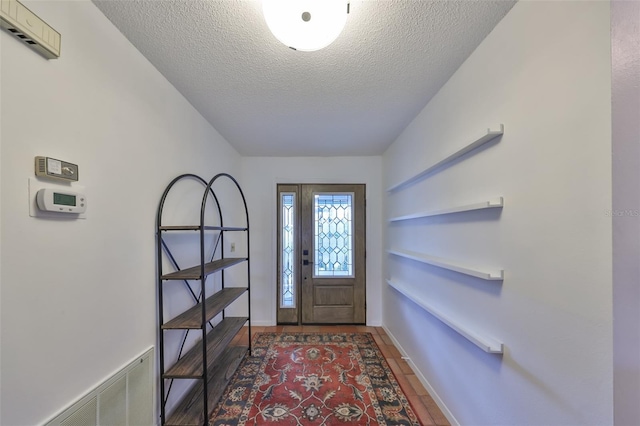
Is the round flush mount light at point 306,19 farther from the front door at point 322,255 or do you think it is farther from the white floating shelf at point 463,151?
the front door at point 322,255

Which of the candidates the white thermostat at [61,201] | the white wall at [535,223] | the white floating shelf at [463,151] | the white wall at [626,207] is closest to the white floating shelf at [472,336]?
the white wall at [535,223]

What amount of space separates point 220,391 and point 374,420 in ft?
4.11

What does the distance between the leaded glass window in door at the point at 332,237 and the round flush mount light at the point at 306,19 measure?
101 inches

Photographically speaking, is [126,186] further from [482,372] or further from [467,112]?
[482,372]

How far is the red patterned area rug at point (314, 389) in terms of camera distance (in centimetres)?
179

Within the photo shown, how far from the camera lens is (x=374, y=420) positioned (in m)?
1.77

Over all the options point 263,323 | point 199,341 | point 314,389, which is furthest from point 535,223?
point 263,323

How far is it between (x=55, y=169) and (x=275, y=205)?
2649 millimetres

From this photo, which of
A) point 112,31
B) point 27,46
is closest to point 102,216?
point 27,46

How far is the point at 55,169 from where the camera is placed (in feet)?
3.10

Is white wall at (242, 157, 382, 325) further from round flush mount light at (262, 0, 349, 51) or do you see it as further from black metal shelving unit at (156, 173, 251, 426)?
round flush mount light at (262, 0, 349, 51)

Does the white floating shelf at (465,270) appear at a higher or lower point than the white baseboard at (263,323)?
higher

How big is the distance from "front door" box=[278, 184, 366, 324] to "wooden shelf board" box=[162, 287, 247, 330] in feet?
4.02

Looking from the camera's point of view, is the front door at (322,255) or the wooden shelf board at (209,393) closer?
the wooden shelf board at (209,393)
